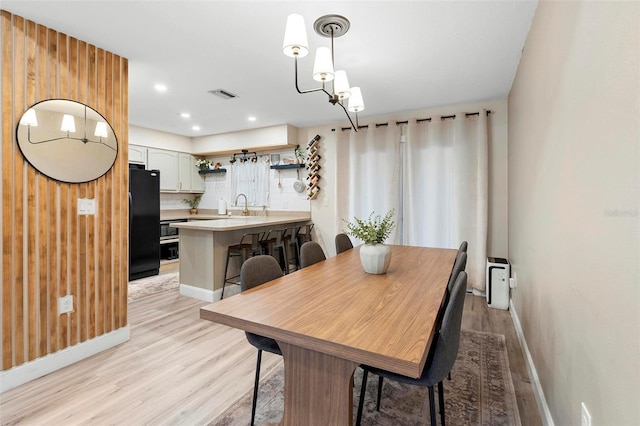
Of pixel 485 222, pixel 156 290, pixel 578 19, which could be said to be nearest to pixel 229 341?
pixel 156 290

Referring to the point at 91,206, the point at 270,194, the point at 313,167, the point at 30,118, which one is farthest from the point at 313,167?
the point at 30,118

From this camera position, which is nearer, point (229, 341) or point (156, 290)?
point (229, 341)

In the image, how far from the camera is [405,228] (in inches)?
170

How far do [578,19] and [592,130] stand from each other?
508 mm

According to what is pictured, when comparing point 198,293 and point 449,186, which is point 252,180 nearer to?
point 198,293

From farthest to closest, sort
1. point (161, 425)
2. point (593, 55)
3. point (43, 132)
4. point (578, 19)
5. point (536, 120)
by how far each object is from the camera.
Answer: point (43, 132) < point (536, 120) < point (161, 425) < point (578, 19) < point (593, 55)

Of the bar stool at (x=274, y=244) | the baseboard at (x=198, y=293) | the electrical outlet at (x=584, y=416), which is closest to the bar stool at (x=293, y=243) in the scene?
the bar stool at (x=274, y=244)

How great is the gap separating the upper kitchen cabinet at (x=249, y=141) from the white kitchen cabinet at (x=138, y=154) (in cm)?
104

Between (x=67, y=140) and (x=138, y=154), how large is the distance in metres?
3.19

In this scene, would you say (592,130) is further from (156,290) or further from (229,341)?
(156,290)

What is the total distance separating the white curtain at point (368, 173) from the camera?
4402mm

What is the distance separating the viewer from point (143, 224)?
4602 mm

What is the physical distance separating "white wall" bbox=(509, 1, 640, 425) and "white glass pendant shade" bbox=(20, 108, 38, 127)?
121 inches

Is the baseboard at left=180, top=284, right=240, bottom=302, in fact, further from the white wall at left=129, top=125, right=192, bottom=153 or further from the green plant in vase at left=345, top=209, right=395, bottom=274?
the white wall at left=129, top=125, right=192, bottom=153
